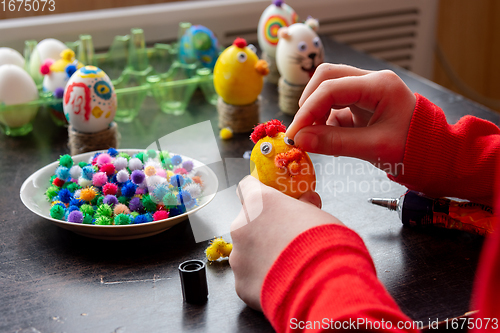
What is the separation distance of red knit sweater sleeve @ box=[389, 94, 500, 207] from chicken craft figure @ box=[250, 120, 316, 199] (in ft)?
0.43

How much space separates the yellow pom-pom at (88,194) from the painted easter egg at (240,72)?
1.39 ft

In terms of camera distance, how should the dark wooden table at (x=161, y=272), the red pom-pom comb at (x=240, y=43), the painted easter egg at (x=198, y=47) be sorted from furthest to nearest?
the painted easter egg at (x=198, y=47) → the red pom-pom comb at (x=240, y=43) → the dark wooden table at (x=161, y=272)

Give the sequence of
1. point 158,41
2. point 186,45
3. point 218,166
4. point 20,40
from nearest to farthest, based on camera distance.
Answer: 1. point 218,166
2. point 186,45
3. point 20,40
4. point 158,41

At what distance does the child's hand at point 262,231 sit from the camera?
0.48 meters

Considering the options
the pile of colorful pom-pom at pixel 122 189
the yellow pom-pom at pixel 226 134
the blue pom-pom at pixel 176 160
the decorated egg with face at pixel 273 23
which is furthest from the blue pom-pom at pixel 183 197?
the decorated egg with face at pixel 273 23

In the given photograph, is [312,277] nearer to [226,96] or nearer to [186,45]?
[226,96]

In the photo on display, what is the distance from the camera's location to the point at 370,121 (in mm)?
586

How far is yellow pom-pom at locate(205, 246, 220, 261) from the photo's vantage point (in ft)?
1.93

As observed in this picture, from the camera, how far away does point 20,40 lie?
4.39ft

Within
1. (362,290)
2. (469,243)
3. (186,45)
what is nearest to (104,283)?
(362,290)

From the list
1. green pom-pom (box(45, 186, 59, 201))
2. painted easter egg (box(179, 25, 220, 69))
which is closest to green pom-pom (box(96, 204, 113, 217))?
green pom-pom (box(45, 186, 59, 201))

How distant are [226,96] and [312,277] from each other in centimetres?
63

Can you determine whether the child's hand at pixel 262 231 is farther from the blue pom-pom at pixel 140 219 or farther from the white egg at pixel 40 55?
the white egg at pixel 40 55

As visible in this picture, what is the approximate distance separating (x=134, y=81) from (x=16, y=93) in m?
0.29
